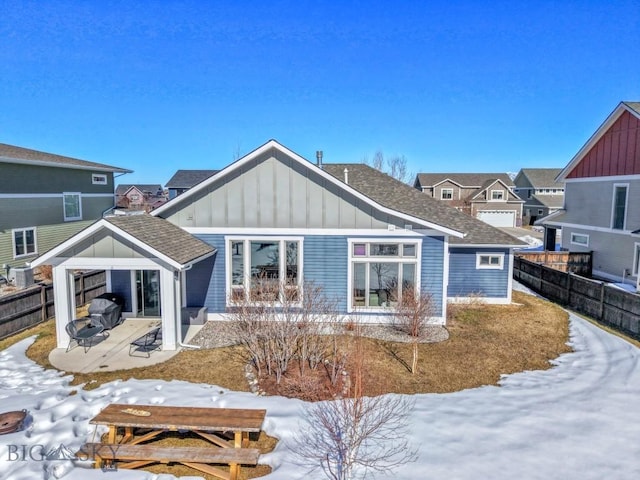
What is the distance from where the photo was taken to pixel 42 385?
25.5ft

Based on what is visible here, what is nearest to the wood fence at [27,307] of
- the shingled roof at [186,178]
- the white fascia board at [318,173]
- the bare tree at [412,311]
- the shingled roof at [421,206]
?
the white fascia board at [318,173]

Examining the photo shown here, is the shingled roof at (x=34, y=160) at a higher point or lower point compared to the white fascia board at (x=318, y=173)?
higher

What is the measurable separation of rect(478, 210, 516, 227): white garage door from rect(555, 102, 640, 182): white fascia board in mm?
26555

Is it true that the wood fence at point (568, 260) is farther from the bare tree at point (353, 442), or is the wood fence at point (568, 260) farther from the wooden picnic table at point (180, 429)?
the wooden picnic table at point (180, 429)

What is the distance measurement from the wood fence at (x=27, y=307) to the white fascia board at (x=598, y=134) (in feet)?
77.5

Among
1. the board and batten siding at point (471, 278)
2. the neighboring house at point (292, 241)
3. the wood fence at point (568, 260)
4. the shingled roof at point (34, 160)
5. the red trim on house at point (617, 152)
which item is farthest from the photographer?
the wood fence at point (568, 260)

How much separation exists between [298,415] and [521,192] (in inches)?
2308

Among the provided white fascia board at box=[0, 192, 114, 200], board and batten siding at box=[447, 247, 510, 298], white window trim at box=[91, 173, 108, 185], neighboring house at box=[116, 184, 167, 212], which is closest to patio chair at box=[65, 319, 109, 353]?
board and batten siding at box=[447, 247, 510, 298]

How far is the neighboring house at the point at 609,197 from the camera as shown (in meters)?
17.5

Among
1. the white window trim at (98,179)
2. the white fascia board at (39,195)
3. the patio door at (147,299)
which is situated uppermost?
the white window trim at (98,179)

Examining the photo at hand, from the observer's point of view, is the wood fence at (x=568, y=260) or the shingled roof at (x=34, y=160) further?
the wood fence at (x=568, y=260)

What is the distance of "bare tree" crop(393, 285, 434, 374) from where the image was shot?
32.9ft

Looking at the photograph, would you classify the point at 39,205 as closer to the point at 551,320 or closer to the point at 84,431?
the point at 84,431

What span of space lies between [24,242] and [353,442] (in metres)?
20.8
